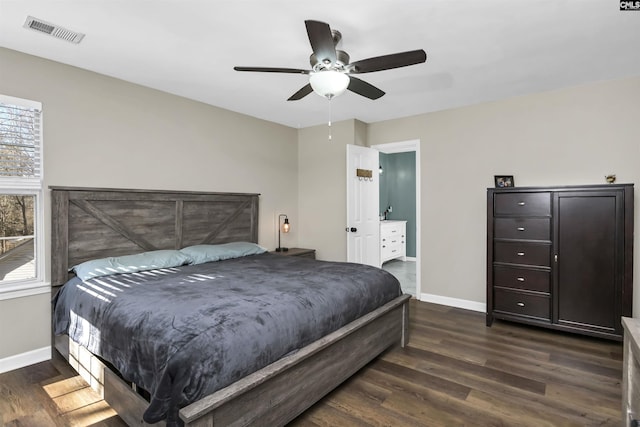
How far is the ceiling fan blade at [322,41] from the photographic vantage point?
6.06ft

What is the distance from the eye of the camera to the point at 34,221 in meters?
2.90

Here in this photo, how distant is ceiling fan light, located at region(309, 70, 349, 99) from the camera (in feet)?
7.36

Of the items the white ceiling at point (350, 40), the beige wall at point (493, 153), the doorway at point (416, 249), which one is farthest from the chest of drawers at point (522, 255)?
the white ceiling at point (350, 40)

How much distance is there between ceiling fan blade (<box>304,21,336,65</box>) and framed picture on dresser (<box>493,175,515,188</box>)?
2.69 metres

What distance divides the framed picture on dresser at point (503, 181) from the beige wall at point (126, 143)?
2.97m

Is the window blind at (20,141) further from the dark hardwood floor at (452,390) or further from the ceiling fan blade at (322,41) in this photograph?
the ceiling fan blade at (322,41)

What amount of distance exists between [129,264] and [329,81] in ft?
7.59

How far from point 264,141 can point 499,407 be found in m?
4.09

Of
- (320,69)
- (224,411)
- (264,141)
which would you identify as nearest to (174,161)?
(264,141)

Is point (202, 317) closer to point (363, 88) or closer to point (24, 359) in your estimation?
point (363, 88)

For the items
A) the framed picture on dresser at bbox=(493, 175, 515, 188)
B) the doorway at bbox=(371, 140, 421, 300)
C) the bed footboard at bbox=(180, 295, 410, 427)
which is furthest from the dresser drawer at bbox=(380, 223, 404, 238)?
the bed footboard at bbox=(180, 295, 410, 427)

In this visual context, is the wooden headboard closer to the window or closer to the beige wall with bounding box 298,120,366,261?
the window

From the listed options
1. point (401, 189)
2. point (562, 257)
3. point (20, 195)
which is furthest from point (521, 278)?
point (20, 195)

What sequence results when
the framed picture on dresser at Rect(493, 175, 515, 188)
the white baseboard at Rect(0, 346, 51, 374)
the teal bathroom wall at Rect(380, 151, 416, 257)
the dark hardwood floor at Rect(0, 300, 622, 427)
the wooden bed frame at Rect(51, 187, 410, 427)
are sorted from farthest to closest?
the teal bathroom wall at Rect(380, 151, 416, 257) → the framed picture on dresser at Rect(493, 175, 515, 188) → the white baseboard at Rect(0, 346, 51, 374) → the dark hardwood floor at Rect(0, 300, 622, 427) → the wooden bed frame at Rect(51, 187, 410, 427)
